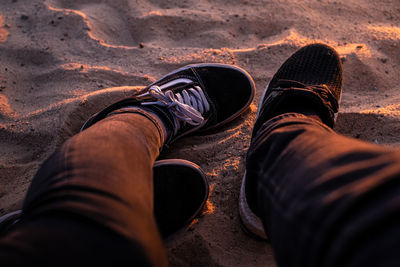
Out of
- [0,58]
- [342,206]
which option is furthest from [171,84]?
[342,206]

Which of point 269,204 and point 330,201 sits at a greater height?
point 330,201

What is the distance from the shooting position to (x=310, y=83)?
4.34ft

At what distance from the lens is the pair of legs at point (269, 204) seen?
19.4 inches

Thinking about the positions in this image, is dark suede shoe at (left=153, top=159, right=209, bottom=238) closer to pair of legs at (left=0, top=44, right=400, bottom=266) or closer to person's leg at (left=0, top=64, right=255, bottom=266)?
person's leg at (left=0, top=64, right=255, bottom=266)

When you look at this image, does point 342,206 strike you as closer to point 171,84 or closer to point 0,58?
point 171,84

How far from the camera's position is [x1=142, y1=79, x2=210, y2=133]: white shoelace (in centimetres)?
130

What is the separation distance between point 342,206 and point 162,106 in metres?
0.93

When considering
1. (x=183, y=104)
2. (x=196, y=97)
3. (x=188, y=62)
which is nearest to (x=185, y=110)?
Answer: (x=183, y=104)

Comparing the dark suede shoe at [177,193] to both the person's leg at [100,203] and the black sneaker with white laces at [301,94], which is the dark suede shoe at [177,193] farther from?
the black sneaker with white laces at [301,94]

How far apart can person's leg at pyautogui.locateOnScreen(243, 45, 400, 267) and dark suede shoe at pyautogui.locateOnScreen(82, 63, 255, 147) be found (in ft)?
1.77

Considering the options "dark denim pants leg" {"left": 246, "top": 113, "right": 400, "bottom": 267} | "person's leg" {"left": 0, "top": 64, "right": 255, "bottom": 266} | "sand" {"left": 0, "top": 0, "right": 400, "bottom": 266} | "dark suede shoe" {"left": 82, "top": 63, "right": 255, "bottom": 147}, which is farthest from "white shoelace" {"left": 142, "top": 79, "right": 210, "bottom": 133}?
"dark denim pants leg" {"left": 246, "top": 113, "right": 400, "bottom": 267}

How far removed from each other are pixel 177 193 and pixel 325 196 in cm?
60

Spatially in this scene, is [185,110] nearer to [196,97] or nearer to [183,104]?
[183,104]

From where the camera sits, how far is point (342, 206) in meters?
0.51
